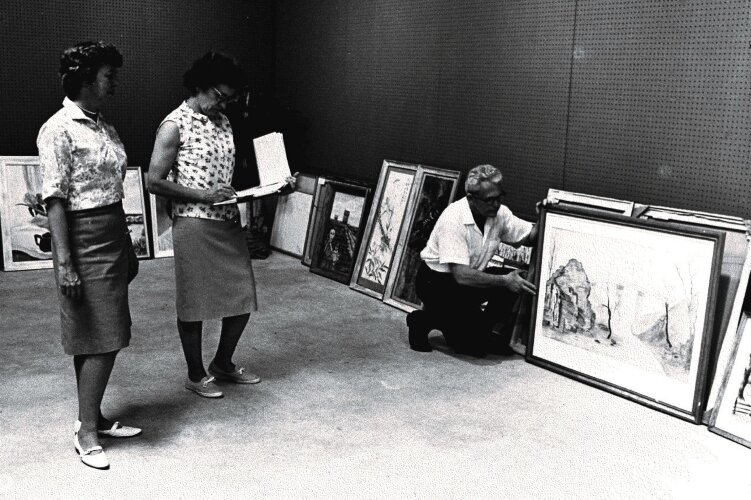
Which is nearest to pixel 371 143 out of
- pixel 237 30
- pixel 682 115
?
pixel 237 30

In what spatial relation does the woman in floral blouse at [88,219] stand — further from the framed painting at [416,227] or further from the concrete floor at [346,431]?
the framed painting at [416,227]

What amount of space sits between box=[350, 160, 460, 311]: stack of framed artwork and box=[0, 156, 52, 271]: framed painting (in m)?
2.54

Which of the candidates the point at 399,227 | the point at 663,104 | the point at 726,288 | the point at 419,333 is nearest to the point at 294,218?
the point at 399,227

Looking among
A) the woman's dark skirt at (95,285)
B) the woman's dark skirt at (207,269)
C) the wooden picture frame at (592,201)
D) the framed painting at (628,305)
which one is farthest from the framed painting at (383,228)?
the woman's dark skirt at (95,285)

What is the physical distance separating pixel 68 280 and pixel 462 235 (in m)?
2.04

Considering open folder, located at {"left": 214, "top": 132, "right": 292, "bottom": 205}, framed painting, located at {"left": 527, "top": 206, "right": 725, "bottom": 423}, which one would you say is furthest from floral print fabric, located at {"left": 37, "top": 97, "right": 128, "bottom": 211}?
framed painting, located at {"left": 527, "top": 206, "right": 725, "bottom": 423}

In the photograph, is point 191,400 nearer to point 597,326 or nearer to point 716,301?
point 597,326

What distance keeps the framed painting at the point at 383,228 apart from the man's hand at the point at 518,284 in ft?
4.73

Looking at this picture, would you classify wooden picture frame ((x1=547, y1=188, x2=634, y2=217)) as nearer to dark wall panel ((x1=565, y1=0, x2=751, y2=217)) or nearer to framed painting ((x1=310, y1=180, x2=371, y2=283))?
dark wall panel ((x1=565, y1=0, x2=751, y2=217))

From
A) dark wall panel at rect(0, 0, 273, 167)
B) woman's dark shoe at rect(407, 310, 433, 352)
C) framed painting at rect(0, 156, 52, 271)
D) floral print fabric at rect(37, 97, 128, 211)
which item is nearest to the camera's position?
floral print fabric at rect(37, 97, 128, 211)

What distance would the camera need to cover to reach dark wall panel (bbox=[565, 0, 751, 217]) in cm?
370

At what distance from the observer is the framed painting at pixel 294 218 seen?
6902mm

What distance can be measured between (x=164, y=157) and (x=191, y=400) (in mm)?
1137

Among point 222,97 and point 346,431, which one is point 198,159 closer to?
point 222,97
